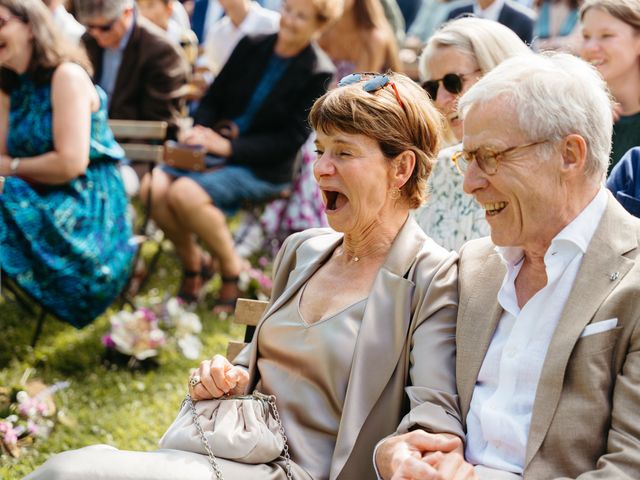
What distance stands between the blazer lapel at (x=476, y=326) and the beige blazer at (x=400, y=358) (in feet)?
0.14

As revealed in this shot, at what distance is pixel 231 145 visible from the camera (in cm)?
640

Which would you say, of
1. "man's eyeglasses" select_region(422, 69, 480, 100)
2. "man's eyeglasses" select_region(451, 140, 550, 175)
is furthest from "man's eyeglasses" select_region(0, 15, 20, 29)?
"man's eyeglasses" select_region(451, 140, 550, 175)

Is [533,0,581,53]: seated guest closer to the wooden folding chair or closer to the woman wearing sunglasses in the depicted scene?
the woman wearing sunglasses

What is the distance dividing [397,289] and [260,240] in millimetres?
4315

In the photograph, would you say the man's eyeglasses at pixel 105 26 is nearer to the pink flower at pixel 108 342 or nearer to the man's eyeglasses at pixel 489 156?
the pink flower at pixel 108 342

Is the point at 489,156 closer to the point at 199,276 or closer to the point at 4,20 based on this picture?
the point at 4,20

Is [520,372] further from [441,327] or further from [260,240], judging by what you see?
[260,240]

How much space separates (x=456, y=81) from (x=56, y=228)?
2586 millimetres

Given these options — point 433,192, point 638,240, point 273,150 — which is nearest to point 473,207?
point 433,192

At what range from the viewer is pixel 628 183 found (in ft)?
10.3

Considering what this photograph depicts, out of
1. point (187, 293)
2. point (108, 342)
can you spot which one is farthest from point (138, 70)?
point (108, 342)

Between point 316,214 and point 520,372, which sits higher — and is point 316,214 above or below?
below

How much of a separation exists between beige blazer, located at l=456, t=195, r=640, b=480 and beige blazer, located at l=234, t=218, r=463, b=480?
0.30 m

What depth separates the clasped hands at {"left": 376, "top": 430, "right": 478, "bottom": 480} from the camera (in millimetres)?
2336
